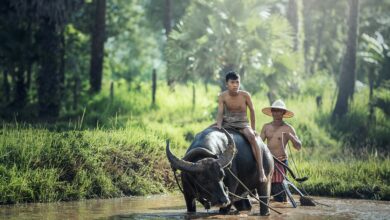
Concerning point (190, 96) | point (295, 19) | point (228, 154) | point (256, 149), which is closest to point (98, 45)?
point (190, 96)

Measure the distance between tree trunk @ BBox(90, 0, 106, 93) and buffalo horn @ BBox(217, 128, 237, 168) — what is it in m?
20.6

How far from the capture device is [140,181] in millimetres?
16359

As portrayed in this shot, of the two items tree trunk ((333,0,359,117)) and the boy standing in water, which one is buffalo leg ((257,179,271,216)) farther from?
tree trunk ((333,0,359,117))

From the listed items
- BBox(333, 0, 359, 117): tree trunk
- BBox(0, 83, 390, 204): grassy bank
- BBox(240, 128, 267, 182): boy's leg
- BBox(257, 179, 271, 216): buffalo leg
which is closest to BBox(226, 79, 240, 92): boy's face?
BBox(240, 128, 267, 182): boy's leg

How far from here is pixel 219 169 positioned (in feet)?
37.8

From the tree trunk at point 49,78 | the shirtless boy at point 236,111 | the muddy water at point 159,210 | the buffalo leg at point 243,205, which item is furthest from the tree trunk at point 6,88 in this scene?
the shirtless boy at point 236,111

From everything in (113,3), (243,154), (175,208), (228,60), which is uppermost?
(113,3)

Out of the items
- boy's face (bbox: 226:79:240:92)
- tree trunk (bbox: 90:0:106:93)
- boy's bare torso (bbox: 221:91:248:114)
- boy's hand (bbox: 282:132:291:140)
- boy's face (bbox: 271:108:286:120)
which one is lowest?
boy's hand (bbox: 282:132:291:140)

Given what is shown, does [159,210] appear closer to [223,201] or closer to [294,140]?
[223,201]

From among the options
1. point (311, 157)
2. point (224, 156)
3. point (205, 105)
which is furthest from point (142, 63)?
point (224, 156)

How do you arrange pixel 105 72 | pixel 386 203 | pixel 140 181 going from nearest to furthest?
pixel 386 203 → pixel 140 181 → pixel 105 72

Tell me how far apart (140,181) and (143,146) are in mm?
1214

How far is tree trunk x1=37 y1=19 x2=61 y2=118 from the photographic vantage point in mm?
28578

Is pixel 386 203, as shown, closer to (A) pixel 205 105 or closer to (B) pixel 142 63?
(A) pixel 205 105
